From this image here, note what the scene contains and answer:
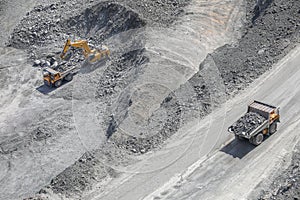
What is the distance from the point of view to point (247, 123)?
32.6 m

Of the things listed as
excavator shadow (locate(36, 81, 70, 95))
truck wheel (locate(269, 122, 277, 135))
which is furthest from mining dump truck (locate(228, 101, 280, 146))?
excavator shadow (locate(36, 81, 70, 95))

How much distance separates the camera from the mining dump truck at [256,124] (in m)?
32.1

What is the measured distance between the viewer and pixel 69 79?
46031 millimetres

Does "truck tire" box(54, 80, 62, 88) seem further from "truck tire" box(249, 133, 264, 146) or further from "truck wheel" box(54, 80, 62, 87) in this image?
"truck tire" box(249, 133, 264, 146)

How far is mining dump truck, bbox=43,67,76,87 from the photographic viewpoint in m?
44.8

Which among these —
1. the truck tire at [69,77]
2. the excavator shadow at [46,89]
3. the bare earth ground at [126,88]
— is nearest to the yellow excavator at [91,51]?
the bare earth ground at [126,88]

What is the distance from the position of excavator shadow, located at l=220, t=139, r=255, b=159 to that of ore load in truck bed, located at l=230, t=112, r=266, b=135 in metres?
0.99

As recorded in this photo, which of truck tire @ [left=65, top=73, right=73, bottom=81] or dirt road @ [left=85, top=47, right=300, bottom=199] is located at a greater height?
dirt road @ [left=85, top=47, right=300, bottom=199]

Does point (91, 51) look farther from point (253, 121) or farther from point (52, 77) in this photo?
point (253, 121)

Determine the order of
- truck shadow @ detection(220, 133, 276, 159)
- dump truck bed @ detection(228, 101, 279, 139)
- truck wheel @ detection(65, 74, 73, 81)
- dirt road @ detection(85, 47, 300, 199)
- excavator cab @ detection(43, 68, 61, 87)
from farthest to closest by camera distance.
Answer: truck wheel @ detection(65, 74, 73, 81)
excavator cab @ detection(43, 68, 61, 87)
truck shadow @ detection(220, 133, 276, 159)
dump truck bed @ detection(228, 101, 279, 139)
dirt road @ detection(85, 47, 300, 199)

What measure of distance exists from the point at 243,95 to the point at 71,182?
13322 millimetres

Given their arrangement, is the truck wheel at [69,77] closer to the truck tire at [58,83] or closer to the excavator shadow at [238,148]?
the truck tire at [58,83]

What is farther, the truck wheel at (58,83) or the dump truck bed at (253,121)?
the truck wheel at (58,83)

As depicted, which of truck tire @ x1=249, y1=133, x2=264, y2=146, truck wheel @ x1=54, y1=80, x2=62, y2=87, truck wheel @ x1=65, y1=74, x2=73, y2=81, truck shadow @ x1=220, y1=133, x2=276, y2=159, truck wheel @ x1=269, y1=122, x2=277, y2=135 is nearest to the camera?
truck tire @ x1=249, y1=133, x2=264, y2=146
